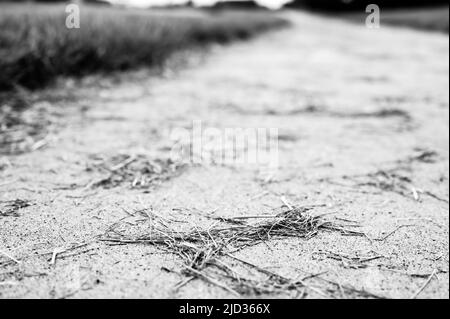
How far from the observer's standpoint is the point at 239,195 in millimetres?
1386

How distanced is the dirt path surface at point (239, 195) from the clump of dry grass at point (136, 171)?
0.01 m

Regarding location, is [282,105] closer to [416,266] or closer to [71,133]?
[71,133]

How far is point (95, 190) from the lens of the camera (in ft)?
4.53

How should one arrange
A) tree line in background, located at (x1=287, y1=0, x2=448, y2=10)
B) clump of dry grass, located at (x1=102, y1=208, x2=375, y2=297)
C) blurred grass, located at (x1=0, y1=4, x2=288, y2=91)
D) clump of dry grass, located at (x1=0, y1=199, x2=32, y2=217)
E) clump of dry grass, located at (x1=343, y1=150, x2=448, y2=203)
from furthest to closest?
tree line in background, located at (x1=287, y1=0, x2=448, y2=10), blurred grass, located at (x1=0, y1=4, x2=288, y2=91), clump of dry grass, located at (x1=343, y1=150, x2=448, y2=203), clump of dry grass, located at (x1=0, y1=199, x2=32, y2=217), clump of dry grass, located at (x1=102, y1=208, x2=375, y2=297)

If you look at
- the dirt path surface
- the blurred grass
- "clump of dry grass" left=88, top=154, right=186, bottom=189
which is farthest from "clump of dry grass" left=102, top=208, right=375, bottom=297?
the blurred grass

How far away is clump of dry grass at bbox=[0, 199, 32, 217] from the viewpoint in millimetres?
1195

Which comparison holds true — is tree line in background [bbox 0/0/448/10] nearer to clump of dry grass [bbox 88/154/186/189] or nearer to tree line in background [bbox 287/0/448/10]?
tree line in background [bbox 287/0/448/10]

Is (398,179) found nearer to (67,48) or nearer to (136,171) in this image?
(136,171)

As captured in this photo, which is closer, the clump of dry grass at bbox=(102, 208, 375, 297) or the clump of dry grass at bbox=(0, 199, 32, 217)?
the clump of dry grass at bbox=(102, 208, 375, 297)

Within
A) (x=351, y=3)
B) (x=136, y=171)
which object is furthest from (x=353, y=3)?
(x=136, y=171)

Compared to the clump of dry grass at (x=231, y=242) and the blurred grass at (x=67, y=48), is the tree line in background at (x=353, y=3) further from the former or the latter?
the clump of dry grass at (x=231, y=242)
